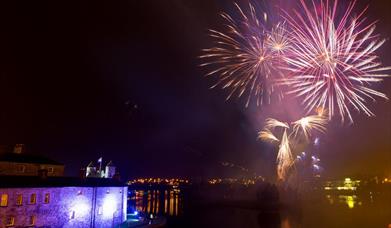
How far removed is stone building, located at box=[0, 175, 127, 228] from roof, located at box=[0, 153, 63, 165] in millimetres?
6658

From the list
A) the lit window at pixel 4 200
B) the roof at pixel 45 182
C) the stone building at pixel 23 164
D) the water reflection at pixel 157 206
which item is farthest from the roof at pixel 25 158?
the water reflection at pixel 157 206

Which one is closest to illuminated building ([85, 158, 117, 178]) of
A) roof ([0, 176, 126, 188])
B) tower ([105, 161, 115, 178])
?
tower ([105, 161, 115, 178])

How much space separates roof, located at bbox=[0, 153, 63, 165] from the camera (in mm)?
38906

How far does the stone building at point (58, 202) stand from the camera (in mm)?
Answer: 28734

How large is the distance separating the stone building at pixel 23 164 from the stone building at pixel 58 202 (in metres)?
5.26

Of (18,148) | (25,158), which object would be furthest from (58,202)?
(18,148)

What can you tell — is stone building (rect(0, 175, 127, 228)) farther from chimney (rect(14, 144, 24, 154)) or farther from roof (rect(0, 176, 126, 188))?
chimney (rect(14, 144, 24, 154))

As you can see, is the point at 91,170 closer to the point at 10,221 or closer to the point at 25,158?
the point at 25,158

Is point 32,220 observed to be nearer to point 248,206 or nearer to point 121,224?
point 121,224

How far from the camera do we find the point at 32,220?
30047mm

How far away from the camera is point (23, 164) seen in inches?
1567

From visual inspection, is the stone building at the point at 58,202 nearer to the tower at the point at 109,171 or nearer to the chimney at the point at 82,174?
the chimney at the point at 82,174

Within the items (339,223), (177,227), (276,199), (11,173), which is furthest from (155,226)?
(276,199)

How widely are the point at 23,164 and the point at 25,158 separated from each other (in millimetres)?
1959
